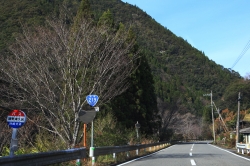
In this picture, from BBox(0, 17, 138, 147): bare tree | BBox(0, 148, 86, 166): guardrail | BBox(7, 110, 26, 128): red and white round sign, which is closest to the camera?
BBox(0, 148, 86, 166): guardrail

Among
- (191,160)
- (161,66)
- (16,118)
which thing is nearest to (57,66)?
(191,160)

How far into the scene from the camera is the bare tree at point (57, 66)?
15.6m

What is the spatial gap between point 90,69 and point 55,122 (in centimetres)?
335

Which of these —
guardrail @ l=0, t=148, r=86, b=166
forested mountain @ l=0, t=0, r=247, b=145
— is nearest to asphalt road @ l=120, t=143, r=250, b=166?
guardrail @ l=0, t=148, r=86, b=166

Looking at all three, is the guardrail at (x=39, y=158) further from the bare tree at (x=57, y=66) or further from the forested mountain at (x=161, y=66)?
the forested mountain at (x=161, y=66)

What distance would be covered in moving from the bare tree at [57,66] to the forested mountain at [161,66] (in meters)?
8.38

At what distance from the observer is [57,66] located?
16.1 m

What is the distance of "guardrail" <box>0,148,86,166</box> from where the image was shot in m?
6.49

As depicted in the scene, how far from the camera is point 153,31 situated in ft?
511

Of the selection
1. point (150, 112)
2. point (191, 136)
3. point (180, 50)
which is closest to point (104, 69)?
point (150, 112)

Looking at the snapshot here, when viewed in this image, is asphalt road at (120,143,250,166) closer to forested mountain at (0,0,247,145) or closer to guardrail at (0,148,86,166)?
guardrail at (0,148,86,166)

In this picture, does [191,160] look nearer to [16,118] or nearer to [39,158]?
[39,158]

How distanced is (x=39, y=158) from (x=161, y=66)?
352ft

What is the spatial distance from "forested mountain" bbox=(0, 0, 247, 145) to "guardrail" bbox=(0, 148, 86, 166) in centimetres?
1632
